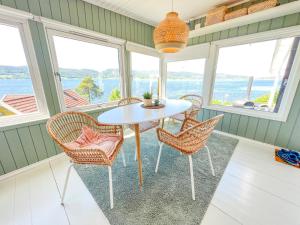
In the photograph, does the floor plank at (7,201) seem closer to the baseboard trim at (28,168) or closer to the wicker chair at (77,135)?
the baseboard trim at (28,168)

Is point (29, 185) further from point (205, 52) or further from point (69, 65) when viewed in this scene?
point (205, 52)

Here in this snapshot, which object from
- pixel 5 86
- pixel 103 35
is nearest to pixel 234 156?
pixel 103 35

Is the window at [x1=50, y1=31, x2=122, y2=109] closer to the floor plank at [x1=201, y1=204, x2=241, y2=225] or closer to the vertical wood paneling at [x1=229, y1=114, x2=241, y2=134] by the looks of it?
the floor plank at [x1=201, y1=204, x2=241, y2=225]

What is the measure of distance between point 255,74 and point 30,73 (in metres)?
3.34

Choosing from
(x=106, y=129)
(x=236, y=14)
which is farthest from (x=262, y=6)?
(x=106, y=129)

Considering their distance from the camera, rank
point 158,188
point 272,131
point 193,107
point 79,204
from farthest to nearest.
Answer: point 193,107
point 272,131
point 158,188
point 79,204

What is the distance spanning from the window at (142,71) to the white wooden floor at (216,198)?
196cm

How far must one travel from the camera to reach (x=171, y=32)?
4.06 feet

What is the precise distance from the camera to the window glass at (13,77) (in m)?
1.41

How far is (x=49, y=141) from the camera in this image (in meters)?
1.77

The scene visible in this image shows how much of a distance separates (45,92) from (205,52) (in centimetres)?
279

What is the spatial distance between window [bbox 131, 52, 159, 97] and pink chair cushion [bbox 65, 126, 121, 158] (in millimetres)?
1503

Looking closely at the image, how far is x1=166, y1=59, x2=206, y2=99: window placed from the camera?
2.81 metres

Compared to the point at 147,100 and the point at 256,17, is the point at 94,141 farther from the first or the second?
the point at 256,17
